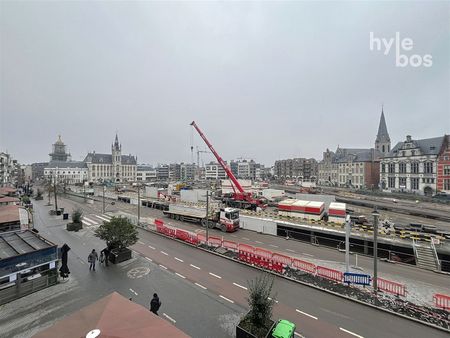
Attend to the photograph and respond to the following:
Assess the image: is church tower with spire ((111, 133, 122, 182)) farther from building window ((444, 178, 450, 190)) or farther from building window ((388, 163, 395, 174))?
building window ((444, 178, 450, 190))

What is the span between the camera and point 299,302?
13.3m

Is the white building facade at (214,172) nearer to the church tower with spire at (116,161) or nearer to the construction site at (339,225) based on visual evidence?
the church tower with spire at (116,161)

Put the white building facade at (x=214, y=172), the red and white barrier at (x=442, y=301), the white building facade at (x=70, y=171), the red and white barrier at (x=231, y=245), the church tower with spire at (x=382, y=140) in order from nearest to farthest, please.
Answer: the red and white barrier at (x=442, y=301) < the red and white barrier at (x=231, y=245) < the church tower with spire at (x=382, y=140) < the white building facade at (x=70, y=171) < the white building facade at (x=214, y=172)

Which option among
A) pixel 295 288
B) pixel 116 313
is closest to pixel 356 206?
pixel 295 288

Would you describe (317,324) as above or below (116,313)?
below

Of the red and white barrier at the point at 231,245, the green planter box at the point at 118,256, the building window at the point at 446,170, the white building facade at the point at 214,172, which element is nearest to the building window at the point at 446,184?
the building window at the point at 446,170

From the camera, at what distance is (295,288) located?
14.9m

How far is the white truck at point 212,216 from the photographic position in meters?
30.4

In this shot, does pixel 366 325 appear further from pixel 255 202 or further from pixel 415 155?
pixel 415 155

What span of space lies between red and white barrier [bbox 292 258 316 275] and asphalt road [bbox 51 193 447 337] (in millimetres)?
2232

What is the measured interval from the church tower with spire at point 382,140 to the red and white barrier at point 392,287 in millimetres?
104817

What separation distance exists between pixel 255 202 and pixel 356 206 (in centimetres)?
2537

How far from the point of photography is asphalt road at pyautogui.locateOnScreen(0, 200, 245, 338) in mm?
10922

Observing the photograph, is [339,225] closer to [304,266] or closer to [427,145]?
[304,266]
